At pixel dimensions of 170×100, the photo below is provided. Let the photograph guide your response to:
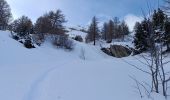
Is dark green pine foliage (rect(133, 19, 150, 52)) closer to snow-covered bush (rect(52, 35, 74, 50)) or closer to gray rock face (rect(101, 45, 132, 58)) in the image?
gray rock face (rect(101, 45, 132, 58))

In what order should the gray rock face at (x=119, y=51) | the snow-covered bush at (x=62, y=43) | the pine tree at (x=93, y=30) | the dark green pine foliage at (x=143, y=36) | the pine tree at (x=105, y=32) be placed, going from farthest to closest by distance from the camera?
the pine tree at (x=105, y=32)
the pine tree at (x=93, y=30)
the gray rock face at (x=119, y=51)
the snow-covered bush at (x=62, y=43)
the dark green pine foliage at (x=143, y=36)

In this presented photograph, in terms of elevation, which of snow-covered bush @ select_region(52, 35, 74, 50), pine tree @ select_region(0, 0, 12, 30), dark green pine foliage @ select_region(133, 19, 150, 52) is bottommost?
snow-covered bush @ select_region(52, 35, 74, 50)

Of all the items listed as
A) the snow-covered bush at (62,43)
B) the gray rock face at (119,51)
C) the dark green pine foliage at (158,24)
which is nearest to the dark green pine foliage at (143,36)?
the dark green pine foliage at (158,24)

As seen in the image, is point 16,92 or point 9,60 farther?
point 9,60

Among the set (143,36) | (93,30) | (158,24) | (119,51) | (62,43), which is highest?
(93,30)

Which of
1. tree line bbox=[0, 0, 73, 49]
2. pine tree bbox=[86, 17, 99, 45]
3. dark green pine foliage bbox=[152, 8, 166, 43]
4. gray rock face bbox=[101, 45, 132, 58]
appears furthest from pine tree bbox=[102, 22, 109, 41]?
dark green pine foliage bbox=[152, 8, 166, 43]

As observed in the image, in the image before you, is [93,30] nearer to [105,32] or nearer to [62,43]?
[105,32]

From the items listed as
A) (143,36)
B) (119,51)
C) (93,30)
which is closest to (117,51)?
(119,51)

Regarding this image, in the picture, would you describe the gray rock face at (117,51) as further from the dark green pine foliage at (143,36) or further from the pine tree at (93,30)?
the pine tree at (93,30)

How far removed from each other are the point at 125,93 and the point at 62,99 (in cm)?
266

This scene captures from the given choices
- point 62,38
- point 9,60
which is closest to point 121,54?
point 62,38

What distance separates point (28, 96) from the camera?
31.8 ft

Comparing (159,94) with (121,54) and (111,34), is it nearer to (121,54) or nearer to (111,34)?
(121,54)

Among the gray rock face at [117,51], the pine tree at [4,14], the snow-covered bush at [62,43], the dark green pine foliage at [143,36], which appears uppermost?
the pine tree at [4,14]
